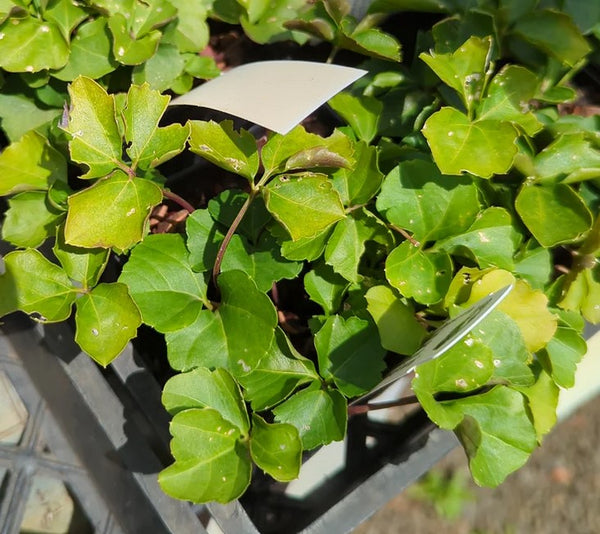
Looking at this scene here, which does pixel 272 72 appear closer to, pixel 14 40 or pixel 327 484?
pixel 14 40

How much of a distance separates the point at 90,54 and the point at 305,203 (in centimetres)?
35

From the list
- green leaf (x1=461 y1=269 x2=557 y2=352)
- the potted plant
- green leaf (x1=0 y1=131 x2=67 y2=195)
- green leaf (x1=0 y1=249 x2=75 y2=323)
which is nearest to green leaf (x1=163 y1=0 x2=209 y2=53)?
the potted plant

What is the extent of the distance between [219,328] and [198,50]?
1.29 feet

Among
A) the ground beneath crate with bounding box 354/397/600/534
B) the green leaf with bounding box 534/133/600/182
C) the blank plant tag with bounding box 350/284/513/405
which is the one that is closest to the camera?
the blank plant tag with bounding box 350/284/513/405

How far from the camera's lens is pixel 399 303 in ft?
2.06

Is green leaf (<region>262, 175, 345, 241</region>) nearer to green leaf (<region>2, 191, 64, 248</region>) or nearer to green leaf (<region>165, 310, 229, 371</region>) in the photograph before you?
green leaf (<region>165, 310, 229, 371</region>)

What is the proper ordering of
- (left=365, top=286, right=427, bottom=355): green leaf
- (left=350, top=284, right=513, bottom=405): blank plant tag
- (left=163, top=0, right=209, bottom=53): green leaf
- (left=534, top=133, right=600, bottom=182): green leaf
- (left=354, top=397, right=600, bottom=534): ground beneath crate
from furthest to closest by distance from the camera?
(left=354, top=397, right=600, bottom=534): ground beneath crate, (left=163, top=0, right=209, bottom=53): green leaf, (left=534, top=133, right=600, bottom=182): green leaf, (left=365, top=286, right=427, bottom=355): green leaf, (left=350, top=284, right=513, bottom=405): blank plant tag

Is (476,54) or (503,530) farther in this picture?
(503,530)

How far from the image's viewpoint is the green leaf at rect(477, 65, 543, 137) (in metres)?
0.70

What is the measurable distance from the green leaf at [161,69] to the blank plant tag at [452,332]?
45 cm

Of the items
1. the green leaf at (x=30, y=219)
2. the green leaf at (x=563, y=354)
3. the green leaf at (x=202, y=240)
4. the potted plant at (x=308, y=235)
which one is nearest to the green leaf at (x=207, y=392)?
the potted plant at (x=308, y=235)

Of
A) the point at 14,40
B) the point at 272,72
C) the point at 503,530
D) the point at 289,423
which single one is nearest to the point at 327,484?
the point at 289,423

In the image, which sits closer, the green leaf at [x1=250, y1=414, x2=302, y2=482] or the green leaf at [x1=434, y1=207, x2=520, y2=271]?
the green leaf at [x1=250, y1=414, x2=302, y2=482]

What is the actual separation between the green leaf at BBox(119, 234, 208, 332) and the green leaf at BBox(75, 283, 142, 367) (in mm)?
20
